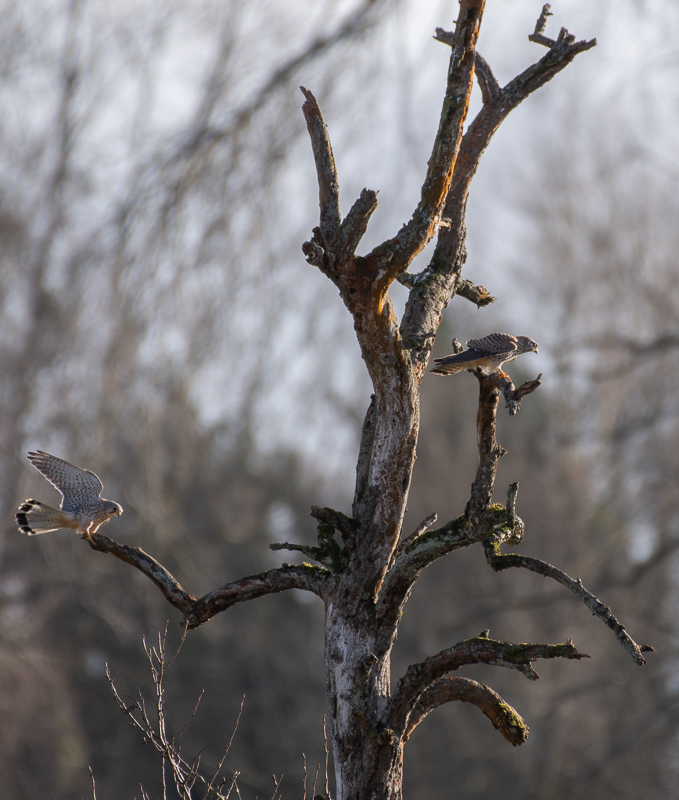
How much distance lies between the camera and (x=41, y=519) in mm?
3070

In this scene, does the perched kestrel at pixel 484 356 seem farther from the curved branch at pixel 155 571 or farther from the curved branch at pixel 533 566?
the curved branch at pixel 155 571

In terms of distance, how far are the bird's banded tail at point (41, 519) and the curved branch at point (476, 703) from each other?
1371 mm

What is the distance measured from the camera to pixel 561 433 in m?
14.7

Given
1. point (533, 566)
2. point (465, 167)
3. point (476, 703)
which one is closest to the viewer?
point (533, 566)

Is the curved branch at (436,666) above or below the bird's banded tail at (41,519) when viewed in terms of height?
below

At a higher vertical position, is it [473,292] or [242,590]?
[473,292]

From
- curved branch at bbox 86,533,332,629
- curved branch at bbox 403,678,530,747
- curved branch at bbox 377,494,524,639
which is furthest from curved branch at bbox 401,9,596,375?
curved branch at bbox 403,678,530,747

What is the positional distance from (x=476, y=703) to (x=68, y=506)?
1625mm

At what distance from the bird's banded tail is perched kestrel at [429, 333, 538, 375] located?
4.65 ft

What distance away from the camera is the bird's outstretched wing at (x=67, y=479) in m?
3.18

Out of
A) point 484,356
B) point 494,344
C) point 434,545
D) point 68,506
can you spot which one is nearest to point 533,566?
point 434,545

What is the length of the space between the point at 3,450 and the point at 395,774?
7219 millimetres

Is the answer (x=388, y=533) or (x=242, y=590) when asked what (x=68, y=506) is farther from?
(x=388, y=533)

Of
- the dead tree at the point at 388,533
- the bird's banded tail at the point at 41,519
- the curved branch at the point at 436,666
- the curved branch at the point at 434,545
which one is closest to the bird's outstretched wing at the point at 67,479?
the bird's banded tail at the point at 41,519
